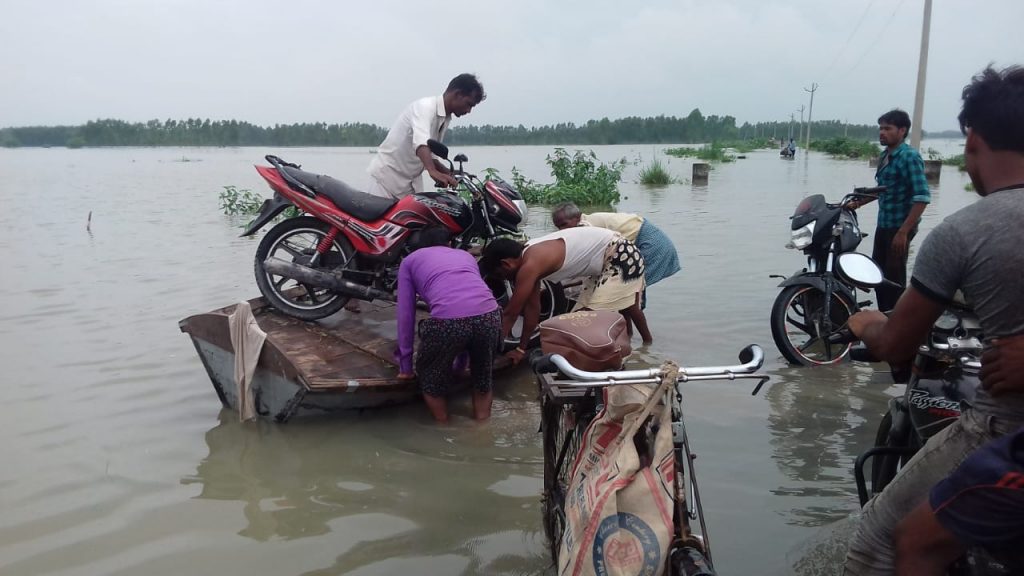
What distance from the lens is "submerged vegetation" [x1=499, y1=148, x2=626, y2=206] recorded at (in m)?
17.1

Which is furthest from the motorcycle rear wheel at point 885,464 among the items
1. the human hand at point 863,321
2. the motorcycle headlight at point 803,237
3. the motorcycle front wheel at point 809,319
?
the motorcycle headlight at point 803,237

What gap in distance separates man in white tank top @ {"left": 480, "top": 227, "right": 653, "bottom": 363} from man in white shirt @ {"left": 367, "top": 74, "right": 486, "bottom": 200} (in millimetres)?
933

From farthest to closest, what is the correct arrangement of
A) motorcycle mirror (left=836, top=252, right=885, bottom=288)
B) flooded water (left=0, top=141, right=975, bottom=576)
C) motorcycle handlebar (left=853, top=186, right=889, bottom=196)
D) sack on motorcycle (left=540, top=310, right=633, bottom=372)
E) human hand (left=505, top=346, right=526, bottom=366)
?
1. motorcycle handlebar (left=853, top=186, right=889, bottom=196)
2. human hand (left=505, top=346, right=526, bottom=366)
3. flooded water (left=0, top=141, right=975, bottom=576)
4. motorcycle mirror (left=836, top=252, right=885, bottom=288)
5. sack on motorcycle (left=540, top=310, right=633, bottom=372)

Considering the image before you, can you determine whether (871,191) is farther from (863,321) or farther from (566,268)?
(863,321)

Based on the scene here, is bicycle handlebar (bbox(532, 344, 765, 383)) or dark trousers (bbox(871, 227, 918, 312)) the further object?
dark trousers (bbox(871, 227, 918, 312))

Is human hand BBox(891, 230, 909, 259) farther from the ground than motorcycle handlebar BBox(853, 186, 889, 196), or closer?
closer

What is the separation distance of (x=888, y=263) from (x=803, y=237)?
0.98 m

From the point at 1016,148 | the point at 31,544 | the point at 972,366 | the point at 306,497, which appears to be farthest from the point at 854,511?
the point at 31,544

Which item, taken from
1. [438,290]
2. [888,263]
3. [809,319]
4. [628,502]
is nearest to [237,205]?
[438,290]

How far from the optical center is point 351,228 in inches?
197

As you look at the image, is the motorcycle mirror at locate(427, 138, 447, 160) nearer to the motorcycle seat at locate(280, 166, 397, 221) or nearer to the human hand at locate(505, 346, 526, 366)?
the motorcycle seat at locate(280, 166, 397, 221)

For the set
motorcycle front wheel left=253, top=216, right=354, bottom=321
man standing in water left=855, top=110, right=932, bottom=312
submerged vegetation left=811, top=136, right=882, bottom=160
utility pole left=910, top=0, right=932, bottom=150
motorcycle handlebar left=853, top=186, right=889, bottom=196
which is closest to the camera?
motorcycle front wheel left=253, top=216, right=354, bottom=321

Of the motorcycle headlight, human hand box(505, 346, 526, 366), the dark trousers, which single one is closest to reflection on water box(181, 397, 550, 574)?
human hand box(505, 346, 526, 366)

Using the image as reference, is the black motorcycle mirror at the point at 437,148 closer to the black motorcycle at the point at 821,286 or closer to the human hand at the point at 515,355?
the human hand at the point at 515,355
